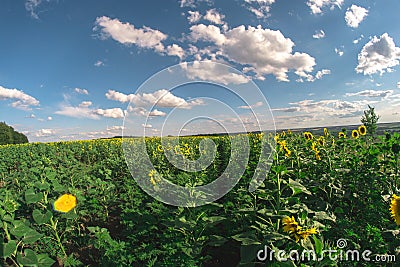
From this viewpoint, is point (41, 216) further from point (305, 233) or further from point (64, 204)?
point (305, 233)

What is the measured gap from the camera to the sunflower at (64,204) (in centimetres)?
323

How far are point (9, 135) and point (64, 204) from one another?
226 ft

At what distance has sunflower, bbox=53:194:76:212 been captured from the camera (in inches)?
127

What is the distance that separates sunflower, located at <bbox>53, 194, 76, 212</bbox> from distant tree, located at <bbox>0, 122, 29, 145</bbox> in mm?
66171

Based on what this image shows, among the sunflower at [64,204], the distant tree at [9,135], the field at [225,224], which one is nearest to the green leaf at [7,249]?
the field at [225,224]

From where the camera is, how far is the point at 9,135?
58.9 metres

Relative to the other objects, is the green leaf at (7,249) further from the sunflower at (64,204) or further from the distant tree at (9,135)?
the distant tree at (9,135)

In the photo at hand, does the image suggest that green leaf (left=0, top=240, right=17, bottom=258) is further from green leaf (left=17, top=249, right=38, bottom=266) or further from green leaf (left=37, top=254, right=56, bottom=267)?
green leaf (left=37, top=254, right=56, bottom=267)

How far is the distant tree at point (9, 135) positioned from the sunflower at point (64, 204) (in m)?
66.2

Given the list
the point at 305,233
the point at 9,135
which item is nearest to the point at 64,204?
the point at 305,233

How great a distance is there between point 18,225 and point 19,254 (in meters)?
0.27

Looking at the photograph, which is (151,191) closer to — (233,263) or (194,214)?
(194,214)

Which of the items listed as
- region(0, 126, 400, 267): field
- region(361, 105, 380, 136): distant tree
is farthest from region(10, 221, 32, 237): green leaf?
region(361, 105, 380, 136): distant tree

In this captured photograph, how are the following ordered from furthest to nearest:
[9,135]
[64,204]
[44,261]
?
[9,135]
[64,204]
[44,261]
